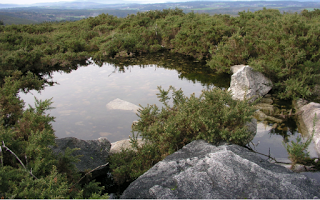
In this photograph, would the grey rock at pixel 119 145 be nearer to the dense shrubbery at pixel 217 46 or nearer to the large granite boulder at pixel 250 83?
the large granite boulder at pixel 250 83

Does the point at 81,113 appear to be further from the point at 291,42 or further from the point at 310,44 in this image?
the point at 310,44

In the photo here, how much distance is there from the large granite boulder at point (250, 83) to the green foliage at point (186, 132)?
311 cm

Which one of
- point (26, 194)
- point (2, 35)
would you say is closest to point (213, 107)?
point (26, 194)

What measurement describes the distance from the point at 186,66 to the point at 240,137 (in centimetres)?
778

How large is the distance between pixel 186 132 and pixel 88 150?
1837 millimetres

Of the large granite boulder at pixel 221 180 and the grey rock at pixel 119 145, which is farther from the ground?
the large granite boulder at pixel 221 180

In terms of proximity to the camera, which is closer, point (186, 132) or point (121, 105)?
point (186, 132)

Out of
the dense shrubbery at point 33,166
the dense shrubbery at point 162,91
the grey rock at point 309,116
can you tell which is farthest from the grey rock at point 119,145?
the grey rock at point 309,116

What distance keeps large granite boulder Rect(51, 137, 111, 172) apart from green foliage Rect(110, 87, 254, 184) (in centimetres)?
25

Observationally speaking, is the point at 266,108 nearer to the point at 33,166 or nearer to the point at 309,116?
the point at 309,116

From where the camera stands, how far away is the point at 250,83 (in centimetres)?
737

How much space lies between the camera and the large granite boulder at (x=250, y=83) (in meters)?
7.33

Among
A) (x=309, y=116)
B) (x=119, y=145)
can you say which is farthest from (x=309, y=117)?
(x=119, y=145)

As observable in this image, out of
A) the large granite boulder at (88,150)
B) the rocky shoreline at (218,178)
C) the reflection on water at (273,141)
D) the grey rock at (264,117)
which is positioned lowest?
the reflection on water at (273,141)
